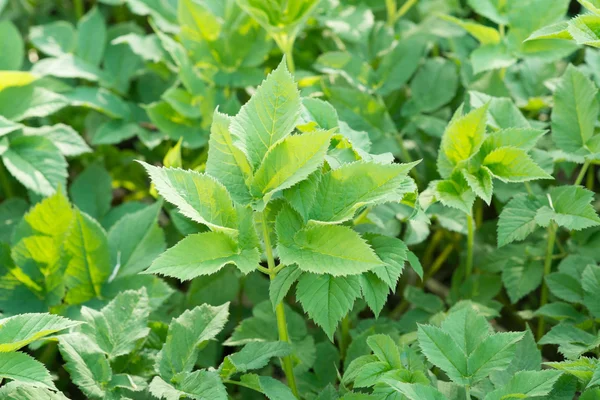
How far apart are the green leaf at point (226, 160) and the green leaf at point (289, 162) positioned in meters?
0.04

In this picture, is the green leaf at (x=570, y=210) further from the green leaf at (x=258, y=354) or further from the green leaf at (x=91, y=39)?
the green leaf at (x=91, y=39)

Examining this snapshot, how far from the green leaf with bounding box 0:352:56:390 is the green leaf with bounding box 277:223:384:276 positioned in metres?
0.42

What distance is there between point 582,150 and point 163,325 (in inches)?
36.9

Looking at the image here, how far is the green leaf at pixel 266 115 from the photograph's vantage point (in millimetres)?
1132

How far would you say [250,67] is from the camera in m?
1.79

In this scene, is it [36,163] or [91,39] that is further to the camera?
[91,39]

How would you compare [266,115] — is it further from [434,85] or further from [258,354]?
[434,85]

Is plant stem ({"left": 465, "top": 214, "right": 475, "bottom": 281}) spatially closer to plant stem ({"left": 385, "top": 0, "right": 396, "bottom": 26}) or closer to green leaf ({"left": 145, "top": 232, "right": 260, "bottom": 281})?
green leaf ({"left": 145, "top": 232, "right": 260, "bottom": 281})

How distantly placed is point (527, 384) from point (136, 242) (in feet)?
2.95

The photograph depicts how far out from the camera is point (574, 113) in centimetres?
142

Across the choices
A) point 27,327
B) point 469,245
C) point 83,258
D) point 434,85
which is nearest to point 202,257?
point 27,327

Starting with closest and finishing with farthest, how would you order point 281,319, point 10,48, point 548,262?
point 281,319 < point 548,262 < point 10,48

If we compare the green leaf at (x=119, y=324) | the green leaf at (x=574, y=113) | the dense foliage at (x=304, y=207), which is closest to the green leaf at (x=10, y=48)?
the dense foliage at (x=304, y=207)

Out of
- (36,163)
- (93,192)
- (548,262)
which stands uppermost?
(36,163)
